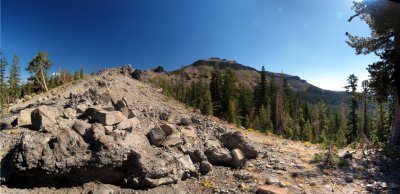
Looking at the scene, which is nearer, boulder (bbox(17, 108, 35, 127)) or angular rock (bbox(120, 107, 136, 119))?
boulder (bbox(17, 108, 35, 127))

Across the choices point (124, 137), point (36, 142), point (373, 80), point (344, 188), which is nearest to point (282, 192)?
point (344, 188)

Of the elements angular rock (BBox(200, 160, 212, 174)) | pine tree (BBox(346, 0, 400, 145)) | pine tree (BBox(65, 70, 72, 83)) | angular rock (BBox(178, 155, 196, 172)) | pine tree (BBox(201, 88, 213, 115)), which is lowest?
angular rock (BBox(200, 160, 212, 174))

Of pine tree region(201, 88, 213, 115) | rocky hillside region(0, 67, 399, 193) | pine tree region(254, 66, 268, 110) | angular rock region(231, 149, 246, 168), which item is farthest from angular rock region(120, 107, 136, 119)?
pine tree region(254, 66, 268, 110)

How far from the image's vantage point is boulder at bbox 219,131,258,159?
15047 mm

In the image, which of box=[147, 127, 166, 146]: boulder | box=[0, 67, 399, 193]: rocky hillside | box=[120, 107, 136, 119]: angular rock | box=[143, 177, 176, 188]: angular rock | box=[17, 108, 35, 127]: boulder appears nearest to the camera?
box=[0, 67, 399, 193]: rocky hillside

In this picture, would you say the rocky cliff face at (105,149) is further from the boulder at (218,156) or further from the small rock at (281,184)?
the small rock at (281,184)

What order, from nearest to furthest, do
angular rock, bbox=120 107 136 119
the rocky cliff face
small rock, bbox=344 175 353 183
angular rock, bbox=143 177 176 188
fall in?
the rocky cliff face → angular rock, bbox=143 177 176 188 → small rock, bbox=344 175 353 183 → angular rock, bbox=120 107 136 119

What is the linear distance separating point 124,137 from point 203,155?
3.71m

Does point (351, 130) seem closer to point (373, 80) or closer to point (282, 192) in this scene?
point (373, 80)

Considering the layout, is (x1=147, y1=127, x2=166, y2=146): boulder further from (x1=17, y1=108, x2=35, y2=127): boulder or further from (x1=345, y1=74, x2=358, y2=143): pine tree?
(x1=345, y1=74, x2=358, y2=143): pine tree

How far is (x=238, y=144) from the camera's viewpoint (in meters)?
15.1

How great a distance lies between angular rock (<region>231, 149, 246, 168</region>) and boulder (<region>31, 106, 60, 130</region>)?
7.79 m

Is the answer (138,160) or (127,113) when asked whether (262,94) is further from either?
(138,160)

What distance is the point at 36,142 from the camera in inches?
371
